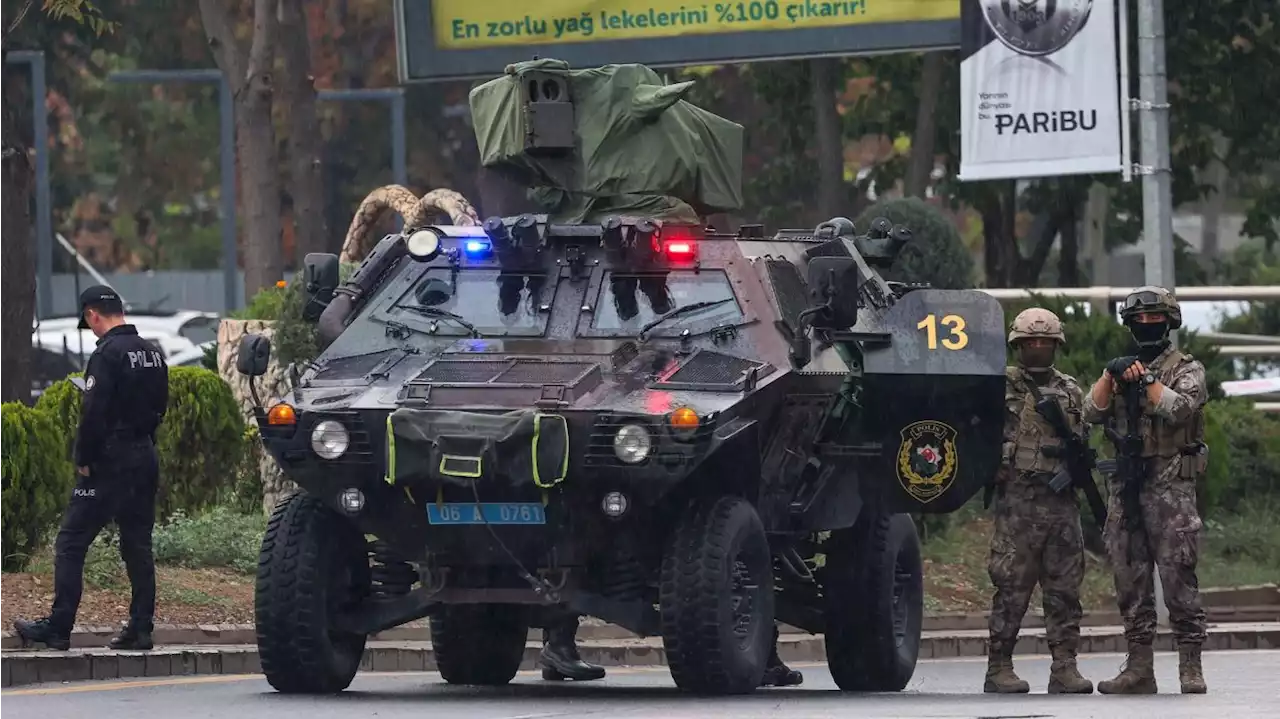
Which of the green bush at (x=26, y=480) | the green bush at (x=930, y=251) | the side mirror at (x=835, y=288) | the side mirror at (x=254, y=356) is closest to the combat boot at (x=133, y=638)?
the side mirror at (x=254, y=356)

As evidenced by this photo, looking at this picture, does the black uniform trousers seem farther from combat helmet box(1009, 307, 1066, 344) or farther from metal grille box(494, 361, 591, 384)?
combat helmet box(1009, 307, 1066, 344)

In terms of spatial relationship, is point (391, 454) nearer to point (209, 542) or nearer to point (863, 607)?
point (863, 607)

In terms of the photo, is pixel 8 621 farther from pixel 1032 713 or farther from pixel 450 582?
pixel 1032 713

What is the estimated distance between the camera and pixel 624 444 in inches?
480

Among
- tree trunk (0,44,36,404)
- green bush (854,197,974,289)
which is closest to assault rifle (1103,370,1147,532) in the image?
tree trunk (0,44,36,404)

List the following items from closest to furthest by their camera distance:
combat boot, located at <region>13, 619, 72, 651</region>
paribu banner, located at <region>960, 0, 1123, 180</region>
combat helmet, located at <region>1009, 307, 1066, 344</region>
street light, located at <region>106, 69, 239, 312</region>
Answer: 1. combat helmet, located at <region>1009, 307, 1066, 344</region>
2. combat boot, located at <region>13, 619, 72, 651</region>
3. paribu banner, located at <region>960, 0, 1123, 180</region>
4. street light, located at <region>106, 69, 239, 312</region>

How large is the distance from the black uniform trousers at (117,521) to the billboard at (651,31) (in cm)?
1080

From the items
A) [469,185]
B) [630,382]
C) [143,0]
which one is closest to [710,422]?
[630,382]

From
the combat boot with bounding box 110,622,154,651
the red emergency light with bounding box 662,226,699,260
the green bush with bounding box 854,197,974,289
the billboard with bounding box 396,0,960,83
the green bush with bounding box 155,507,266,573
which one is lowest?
the combat boot with bounding box 110,622,154,651

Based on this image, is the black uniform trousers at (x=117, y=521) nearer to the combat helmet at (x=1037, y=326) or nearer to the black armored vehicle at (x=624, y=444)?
the black armored vehicle at (x=624, y=444)

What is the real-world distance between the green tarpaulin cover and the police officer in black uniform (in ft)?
7.65

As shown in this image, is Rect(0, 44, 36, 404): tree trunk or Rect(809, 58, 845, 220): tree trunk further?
Rect(809, 58, 845, 220): tree trunk

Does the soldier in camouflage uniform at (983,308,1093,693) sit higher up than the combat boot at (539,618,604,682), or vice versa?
the soldier in camouflage uniform at (983,308,1093,693)

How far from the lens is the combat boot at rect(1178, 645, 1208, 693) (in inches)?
536
